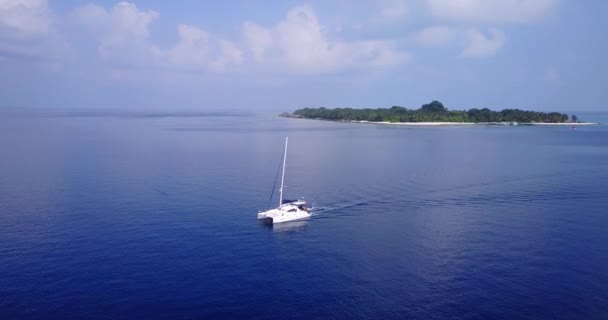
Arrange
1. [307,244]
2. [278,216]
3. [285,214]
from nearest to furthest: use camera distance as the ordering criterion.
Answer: [307,244]
[278,216]
[285,214]

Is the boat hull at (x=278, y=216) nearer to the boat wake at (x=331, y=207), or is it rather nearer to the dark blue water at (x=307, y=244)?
the dark blue water at (x=307, y=244)

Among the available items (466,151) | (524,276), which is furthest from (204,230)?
(466,151)

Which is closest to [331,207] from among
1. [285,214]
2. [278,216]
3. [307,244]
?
[285,214]

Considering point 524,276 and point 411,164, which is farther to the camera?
point 411,164

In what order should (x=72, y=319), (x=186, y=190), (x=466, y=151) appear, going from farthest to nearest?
(x=466, y=151) → (x=186, y=190) → (x=72, y=319)

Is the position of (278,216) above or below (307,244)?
above

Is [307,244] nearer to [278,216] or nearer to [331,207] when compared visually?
[278,216]

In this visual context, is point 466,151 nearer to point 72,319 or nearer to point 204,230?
point 204,230

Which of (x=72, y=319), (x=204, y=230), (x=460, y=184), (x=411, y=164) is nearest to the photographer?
(x=72, y=319)

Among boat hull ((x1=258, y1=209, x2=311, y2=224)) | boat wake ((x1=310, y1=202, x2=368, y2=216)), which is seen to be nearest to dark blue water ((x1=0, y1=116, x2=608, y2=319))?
boat wake ((x1=310, y1=202, x2=368, y2=216))
